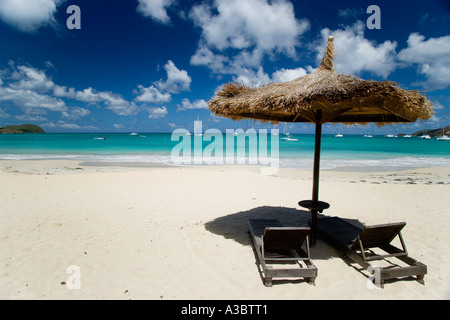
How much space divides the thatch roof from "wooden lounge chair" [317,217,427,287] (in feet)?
5.21

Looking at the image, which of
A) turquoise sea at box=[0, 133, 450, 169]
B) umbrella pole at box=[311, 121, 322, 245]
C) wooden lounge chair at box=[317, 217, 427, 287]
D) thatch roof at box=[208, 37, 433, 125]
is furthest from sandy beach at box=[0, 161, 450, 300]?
turquoise sea at box=[0, 133, 450, 169]

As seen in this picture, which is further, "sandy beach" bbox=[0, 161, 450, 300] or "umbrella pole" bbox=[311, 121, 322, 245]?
"umbrella pole" bbox=[311, 121, 322, 245]

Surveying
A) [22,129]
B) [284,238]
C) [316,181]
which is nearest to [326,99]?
[316,181]

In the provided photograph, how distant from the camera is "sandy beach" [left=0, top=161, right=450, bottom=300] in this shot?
3100 mm

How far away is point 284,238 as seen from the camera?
3.57m

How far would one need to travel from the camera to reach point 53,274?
337 centimetres

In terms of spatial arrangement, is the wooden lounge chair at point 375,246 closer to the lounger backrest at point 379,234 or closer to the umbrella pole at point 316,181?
the lounger backrest at point 379,234

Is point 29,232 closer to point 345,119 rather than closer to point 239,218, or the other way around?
point 239,218

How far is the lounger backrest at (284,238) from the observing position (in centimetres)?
341

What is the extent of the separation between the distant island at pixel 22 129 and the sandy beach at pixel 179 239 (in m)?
146

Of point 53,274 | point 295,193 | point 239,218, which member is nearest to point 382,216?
point 295,193

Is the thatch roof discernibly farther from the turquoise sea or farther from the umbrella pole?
the turquoise sea

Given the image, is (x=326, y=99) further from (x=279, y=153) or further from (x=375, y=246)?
(x=279, y=153)

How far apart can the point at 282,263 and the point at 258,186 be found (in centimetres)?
560
